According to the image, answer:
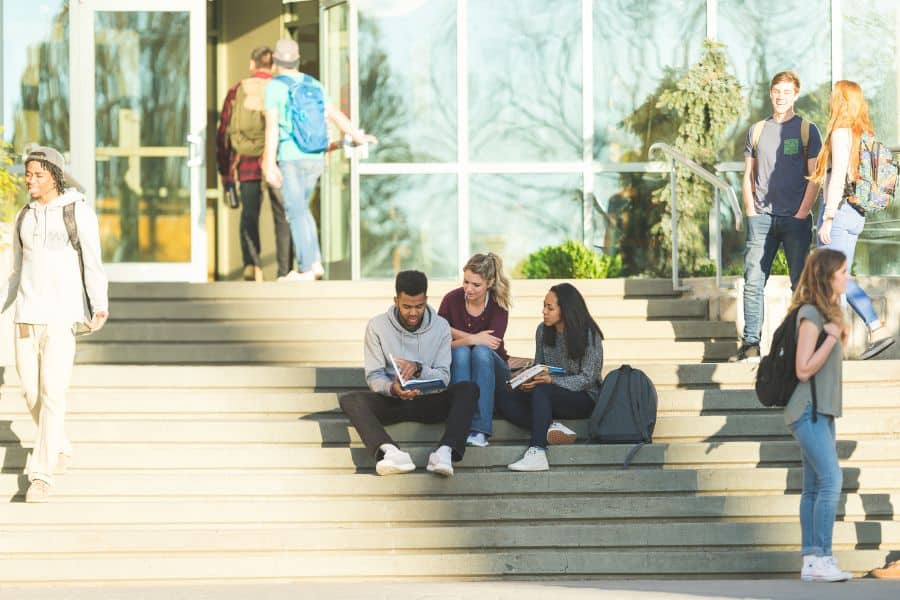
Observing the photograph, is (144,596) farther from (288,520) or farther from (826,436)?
(826,436)

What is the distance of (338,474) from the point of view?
30.5 ft

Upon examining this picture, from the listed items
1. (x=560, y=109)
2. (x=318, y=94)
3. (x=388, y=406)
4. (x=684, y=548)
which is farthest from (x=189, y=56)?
(x=684, y=548)

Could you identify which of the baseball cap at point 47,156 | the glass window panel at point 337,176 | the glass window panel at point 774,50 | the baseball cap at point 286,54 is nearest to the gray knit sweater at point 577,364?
the baseball cap at point 47,156

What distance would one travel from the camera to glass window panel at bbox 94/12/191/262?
1439cm

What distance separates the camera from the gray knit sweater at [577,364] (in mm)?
9727

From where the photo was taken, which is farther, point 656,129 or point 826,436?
point 656,129

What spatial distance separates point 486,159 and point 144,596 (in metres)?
8.15

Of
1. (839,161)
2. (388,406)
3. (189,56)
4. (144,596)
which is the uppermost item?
(189,56)

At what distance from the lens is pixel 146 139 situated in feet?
47.4

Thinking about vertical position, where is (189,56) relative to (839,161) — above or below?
above

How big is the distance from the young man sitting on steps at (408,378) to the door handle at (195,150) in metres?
4.98

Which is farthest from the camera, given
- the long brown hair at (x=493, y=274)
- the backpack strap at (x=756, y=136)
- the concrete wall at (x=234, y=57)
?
the concrete wall at (x=234, y=57)

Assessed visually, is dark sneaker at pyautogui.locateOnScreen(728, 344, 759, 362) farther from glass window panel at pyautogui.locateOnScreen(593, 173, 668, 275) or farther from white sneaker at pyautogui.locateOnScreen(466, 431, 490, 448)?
glass window panel at pyautogui.locateOnScreen(593, 173, 668, 275)

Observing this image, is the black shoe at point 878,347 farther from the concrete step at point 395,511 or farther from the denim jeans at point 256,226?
the denim jeans at point 256,226
